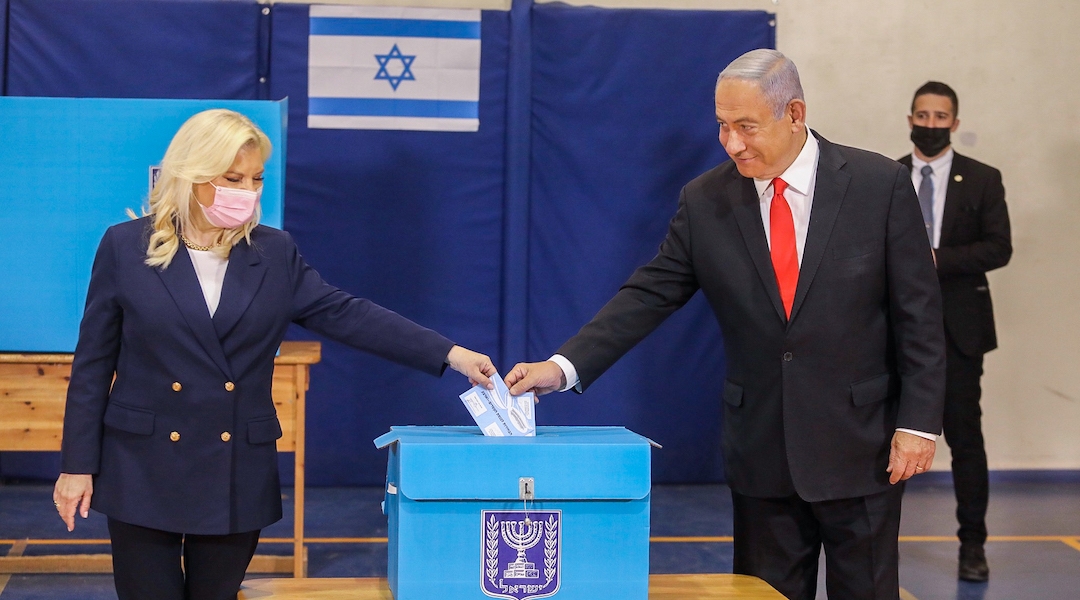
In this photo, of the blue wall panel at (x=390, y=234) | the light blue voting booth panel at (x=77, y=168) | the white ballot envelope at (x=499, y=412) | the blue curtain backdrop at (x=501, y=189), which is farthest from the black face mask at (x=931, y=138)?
the white ballot envelope at (x=499, y=412)

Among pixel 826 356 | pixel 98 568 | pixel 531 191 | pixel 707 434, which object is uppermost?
pixel 531 191

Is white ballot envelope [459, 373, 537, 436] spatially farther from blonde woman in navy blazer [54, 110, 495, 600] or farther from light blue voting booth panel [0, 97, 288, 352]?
light blue voting booth panel [0, 97, 288, 352]

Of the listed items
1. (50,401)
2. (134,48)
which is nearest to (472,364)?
(50,401)

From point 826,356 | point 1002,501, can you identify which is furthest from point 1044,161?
point 826,356

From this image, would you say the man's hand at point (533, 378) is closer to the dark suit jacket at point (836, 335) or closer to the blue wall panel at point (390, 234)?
the dark suit jacket at point (836, 335)

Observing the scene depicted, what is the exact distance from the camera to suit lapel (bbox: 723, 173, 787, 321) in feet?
7.77

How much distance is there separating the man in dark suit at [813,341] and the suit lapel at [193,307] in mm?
600

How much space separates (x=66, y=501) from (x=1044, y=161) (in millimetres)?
5352

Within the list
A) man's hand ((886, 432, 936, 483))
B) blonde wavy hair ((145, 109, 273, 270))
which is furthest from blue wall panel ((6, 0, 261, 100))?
man's hand ((886, 432, 936, 483))

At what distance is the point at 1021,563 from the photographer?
4.61m

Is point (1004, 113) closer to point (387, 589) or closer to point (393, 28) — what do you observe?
point (393, 28)

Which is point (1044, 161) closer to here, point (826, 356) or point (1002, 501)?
point (1002, 501)

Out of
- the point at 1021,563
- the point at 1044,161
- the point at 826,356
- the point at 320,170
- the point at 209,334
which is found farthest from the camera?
the point at 1044,161

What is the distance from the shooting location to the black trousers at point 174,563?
2211mm
